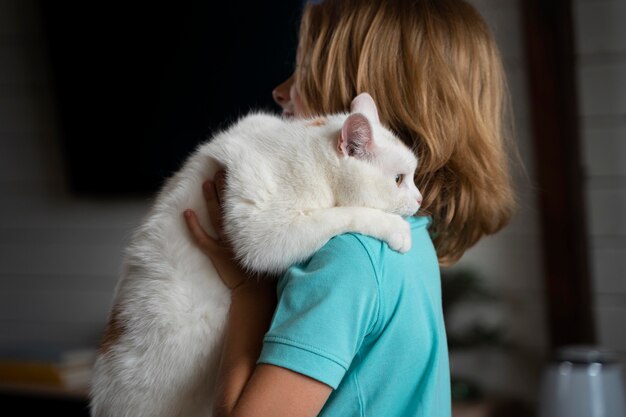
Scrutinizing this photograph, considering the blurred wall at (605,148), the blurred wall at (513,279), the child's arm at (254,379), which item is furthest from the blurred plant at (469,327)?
the child's arm at (254,379)

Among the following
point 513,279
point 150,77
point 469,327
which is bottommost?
point 469,327

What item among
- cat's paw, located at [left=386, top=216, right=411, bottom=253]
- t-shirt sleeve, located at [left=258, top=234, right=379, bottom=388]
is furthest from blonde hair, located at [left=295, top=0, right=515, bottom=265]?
t-shirt sleeve, located at [left=258, top=234, right=379, bottom=388]

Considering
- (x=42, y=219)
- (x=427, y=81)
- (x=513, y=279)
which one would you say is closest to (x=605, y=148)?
(x=513, y=279)

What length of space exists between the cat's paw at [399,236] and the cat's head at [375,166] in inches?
2.5

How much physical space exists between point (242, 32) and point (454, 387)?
1.38 m

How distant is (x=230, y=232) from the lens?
0.99 metres

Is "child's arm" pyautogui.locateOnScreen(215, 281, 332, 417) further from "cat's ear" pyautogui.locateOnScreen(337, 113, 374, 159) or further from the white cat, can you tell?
"cat's ear" pyautogui.locateOnScreen(337, 113, 374, 159)

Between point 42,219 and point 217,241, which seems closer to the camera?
point 217,241

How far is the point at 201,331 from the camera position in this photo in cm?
100

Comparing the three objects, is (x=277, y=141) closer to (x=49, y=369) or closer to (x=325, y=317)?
(x=325, y=317)

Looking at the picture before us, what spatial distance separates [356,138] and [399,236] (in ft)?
0.49

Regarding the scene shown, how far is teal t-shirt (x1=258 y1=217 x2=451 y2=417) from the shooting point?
840mm

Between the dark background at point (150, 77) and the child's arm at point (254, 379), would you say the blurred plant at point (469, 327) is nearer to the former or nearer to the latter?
the dark background at point (150, 77)

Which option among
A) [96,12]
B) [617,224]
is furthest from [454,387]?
[96,12]
